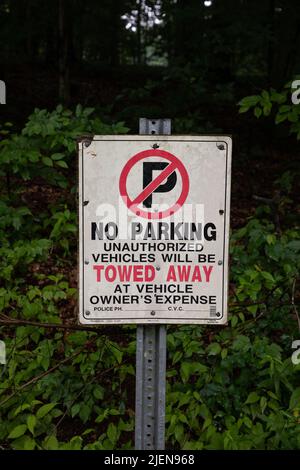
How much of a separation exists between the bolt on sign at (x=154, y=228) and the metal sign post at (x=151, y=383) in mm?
91

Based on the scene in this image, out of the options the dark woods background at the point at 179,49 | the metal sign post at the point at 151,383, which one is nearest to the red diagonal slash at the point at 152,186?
the metal sign post at the point at 151,383

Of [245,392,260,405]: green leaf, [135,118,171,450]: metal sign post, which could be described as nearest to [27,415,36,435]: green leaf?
[135,118,171,450]: metal sign post

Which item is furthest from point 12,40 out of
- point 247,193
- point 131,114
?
point 247,193

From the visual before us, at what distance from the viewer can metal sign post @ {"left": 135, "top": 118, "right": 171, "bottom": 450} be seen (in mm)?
2145

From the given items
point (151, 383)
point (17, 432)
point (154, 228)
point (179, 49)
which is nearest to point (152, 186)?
point (154, 228)

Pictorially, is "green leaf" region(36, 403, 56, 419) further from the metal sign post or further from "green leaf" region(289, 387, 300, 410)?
"green leaf" region(289, 387, 300, 410)

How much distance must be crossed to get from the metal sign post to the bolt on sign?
0.09 m

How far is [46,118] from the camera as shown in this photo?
5406 millimetres

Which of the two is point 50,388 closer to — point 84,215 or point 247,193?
point 84,215

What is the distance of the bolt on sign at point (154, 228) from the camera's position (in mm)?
2059

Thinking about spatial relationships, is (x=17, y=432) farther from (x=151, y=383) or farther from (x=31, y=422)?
(x=151, y=383)

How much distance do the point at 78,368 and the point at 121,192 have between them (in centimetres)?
225

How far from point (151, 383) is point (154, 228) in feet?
2.01

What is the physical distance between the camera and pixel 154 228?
207 centimetres
